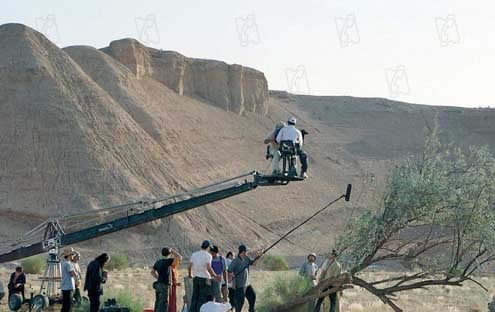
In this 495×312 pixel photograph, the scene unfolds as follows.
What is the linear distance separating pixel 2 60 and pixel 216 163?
1563cm

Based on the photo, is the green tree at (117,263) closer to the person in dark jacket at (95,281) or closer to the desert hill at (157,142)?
the desert hill at (157,142)

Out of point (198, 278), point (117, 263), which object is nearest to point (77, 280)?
point (198, 278)

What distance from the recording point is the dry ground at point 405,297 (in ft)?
64.8

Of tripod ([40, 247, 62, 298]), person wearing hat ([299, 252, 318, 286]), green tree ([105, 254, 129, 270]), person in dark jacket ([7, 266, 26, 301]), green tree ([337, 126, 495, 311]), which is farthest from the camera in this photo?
green tree ([105, 254, 129, 270])

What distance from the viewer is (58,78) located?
46750 mm

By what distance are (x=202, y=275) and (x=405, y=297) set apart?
1063 cm

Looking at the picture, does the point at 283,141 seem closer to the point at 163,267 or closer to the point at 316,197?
the point at 163,267

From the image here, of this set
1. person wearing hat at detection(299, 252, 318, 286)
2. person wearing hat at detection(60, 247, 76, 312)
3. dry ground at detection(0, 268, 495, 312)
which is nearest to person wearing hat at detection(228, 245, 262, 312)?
person wearing hat at detection(299, 252, 318, 286)

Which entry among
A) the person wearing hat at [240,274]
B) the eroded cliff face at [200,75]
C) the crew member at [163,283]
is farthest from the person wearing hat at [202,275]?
the eroded cliff face at [200,75]

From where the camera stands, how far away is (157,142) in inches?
2052

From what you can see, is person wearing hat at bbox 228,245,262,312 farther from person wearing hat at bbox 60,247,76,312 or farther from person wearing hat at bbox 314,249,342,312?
person wearing hat at bbox 60,247,76,312

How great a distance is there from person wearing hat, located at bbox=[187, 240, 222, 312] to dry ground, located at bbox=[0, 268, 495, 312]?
14.1ft

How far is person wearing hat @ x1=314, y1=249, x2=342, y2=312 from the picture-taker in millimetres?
14828

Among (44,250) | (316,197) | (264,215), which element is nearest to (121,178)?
(264,215)
